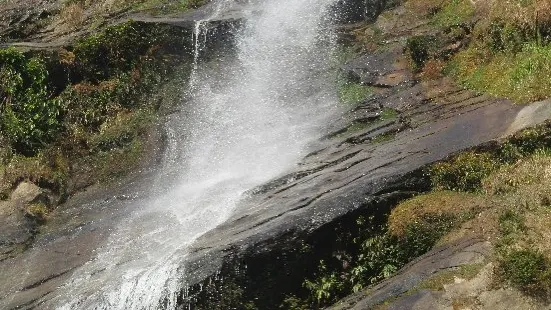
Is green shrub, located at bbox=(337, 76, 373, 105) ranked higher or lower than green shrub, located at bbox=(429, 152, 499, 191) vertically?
higher

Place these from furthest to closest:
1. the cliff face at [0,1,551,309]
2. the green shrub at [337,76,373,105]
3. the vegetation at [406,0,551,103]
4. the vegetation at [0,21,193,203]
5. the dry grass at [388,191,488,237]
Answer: the green shrub at [337,76,373,105]
the vegetation at [0,21,193,203]
the vegetation at [406,0,551,103]
the dry grass at [388,191,488,237]
the cliff face at [0,1,551,309]

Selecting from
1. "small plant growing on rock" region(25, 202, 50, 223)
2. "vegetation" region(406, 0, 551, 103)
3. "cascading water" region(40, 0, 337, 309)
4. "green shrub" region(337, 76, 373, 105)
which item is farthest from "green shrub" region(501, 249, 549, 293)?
"small plant growing on rock" region(25, 202, 50, 223)

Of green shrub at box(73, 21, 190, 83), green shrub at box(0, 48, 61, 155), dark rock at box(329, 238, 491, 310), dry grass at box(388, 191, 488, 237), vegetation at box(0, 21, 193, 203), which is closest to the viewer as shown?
dark rock at box(329, 238, 491, 310)

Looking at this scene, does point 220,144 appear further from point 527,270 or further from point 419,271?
point 527,270

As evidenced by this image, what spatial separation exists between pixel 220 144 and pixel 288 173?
3.36m

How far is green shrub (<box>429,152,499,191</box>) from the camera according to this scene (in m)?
13.8

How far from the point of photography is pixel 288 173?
50.3 ft

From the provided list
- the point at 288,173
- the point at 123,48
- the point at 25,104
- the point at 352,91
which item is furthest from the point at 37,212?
the point at 352,91

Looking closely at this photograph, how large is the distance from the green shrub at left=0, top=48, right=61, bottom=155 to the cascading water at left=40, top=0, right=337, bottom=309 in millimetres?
3630

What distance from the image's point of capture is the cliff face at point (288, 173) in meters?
12.7

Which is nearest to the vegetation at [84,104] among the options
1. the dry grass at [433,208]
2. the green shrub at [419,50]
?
the green shrub at [419,50]

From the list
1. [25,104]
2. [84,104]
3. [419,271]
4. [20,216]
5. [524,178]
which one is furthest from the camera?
[84,104]

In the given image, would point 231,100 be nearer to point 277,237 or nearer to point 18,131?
point 18,131

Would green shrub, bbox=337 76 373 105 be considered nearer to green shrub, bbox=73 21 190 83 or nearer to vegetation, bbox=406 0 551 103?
vegetation, bbox=406 0 551 103
